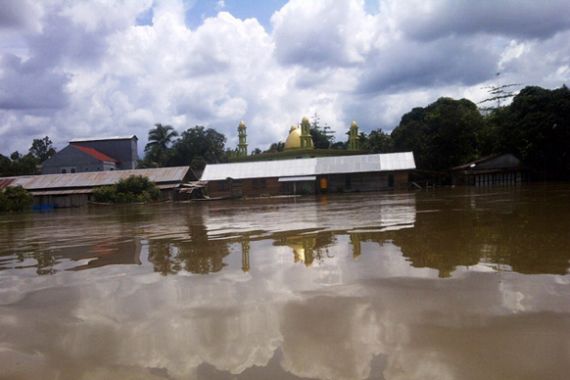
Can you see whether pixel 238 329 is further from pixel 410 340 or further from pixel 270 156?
pixel 270 156

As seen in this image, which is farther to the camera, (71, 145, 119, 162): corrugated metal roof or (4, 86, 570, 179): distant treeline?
(71, 145, 119, 162): corrugated metal roof

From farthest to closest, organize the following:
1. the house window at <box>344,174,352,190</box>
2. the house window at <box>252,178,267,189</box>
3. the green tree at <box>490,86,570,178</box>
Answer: the house window at <box>252,178,267,189</box> → the house window at <box>344,174,352,190</box> → the green tree at <box>490,86,570,178</box>

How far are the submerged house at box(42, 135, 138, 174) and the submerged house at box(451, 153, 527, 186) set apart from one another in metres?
43.6

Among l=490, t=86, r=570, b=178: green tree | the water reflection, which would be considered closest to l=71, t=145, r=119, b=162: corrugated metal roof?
l=490, t=86, r=570, b=178: green tree

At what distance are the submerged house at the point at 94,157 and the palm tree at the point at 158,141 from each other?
242 centimetres

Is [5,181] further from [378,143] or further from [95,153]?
[378,143]

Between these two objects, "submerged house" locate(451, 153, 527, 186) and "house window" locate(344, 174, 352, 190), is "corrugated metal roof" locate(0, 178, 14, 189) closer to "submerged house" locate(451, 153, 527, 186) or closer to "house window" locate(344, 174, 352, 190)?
"house window" locate(344, 174, 352, 190)

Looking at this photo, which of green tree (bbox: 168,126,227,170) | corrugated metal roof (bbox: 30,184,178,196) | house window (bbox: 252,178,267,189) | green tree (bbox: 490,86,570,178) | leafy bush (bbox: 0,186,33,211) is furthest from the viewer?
green tree (bbox: 168,126,227,170)

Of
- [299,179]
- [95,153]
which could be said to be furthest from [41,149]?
[299,179]

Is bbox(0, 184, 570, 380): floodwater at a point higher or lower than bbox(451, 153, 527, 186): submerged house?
lower

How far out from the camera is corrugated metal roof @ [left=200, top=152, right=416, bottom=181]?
133 ft

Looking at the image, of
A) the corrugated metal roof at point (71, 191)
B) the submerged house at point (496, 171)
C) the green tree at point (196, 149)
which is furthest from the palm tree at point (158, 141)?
the submerged house at point (496, 171)

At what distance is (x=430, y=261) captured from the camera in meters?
6.39

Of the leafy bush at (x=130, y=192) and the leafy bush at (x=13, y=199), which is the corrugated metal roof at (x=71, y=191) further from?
the leafy bush at (x=13, y=199)
